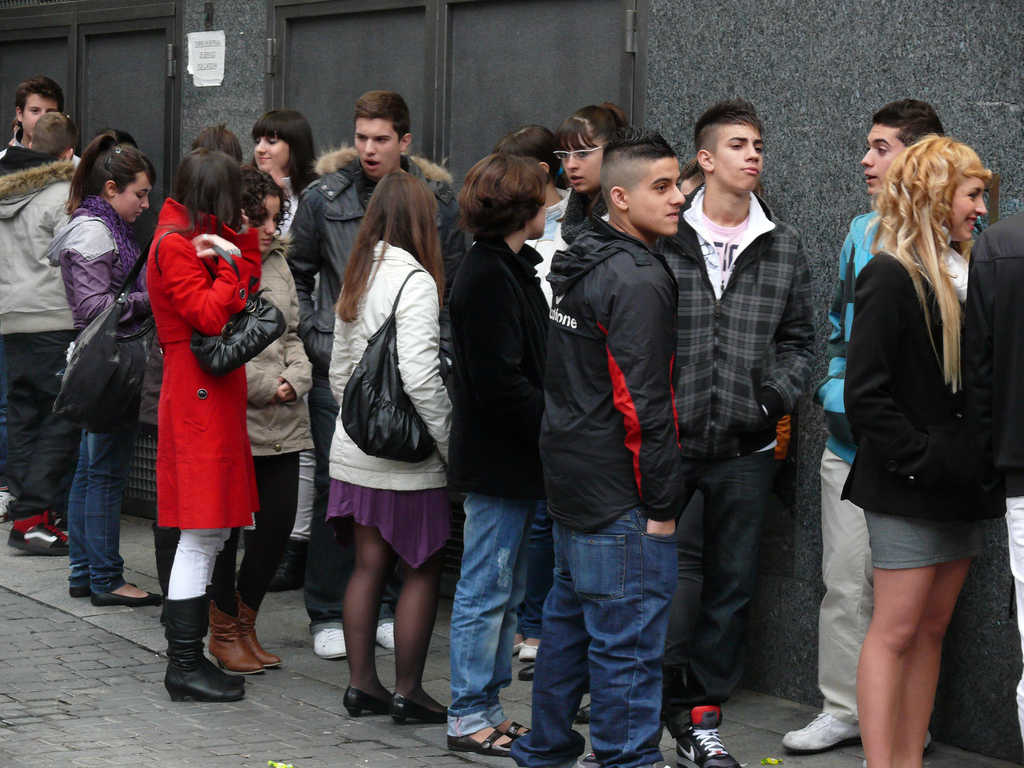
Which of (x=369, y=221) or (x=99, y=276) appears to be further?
(x=99, y=276)

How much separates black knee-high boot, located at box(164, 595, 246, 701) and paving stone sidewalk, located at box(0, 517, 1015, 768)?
58 mm

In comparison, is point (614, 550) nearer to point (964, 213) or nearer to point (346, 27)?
point (964, 213)

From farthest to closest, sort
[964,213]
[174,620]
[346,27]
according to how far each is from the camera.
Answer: [346,27], [174,620], [964,213]

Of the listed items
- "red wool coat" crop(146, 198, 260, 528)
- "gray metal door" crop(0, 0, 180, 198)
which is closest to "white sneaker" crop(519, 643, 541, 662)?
"red wool coat" crop(146, 198, 260, 528)

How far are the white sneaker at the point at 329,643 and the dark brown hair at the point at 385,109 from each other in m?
2.08

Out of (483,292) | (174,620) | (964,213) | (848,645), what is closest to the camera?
(964,213)

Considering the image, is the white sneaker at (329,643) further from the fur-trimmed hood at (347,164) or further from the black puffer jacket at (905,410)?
the black puffer jacket at (905,410)

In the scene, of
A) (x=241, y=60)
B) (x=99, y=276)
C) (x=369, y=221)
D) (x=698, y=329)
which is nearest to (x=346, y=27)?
(x=241, y=60)

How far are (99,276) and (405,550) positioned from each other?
244 centimetres

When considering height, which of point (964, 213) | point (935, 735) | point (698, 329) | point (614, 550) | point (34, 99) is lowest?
point (935, 735)

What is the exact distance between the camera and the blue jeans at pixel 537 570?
6.30 meters

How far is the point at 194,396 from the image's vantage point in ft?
18.9

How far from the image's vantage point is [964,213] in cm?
446

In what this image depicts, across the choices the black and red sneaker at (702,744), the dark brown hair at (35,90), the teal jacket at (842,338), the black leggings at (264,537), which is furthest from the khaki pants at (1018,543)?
the dark brown hair at (35,90)
